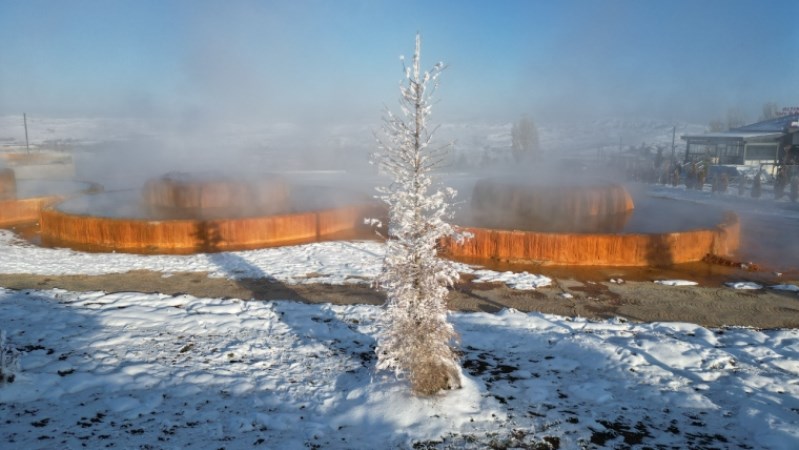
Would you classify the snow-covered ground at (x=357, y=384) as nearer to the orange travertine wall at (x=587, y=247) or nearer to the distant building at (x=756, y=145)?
the orange travertine wall at (x=587, y=247)

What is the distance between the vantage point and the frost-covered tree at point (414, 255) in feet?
13.3

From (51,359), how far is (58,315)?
4.75 ft

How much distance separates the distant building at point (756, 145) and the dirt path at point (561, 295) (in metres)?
22.3

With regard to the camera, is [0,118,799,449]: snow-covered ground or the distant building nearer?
[0,118,799,449]: snow-covered ground

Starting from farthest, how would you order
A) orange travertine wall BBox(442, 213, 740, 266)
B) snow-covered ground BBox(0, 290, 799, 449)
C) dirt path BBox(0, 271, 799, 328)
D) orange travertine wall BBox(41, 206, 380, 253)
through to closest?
orange travertine wall BBox(41, 206, 380, 253) < orange travertine wall BBox(442, 213, 740, 266) < dirt path BBox(0, 271, 799, 328) < snow-covered ground BBox(0, 290, 799, 449)

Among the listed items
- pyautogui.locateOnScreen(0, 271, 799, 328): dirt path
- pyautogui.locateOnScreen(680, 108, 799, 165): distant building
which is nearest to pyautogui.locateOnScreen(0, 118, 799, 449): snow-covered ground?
pyautogui.locateOnScreen(0, 271, 799, 328): dirt path

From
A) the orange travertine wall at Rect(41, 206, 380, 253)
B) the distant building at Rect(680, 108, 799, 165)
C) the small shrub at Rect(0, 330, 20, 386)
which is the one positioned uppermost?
the distant building at Rect(680, 108, 799, 165)

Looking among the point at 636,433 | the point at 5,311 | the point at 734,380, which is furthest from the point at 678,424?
the point at 5,311

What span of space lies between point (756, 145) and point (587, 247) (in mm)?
25185

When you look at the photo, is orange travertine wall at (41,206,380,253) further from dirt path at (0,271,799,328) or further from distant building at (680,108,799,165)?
distant building at (680,108,799,165)

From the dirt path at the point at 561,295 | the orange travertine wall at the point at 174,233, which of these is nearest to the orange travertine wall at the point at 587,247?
the dirt path at the point at 561,295

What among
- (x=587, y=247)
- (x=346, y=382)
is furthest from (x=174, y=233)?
(x=587, y=247)

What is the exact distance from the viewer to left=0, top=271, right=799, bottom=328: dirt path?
6.62 meters

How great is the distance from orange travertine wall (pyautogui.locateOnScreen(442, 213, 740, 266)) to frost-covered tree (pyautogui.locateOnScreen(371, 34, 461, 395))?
541cm
